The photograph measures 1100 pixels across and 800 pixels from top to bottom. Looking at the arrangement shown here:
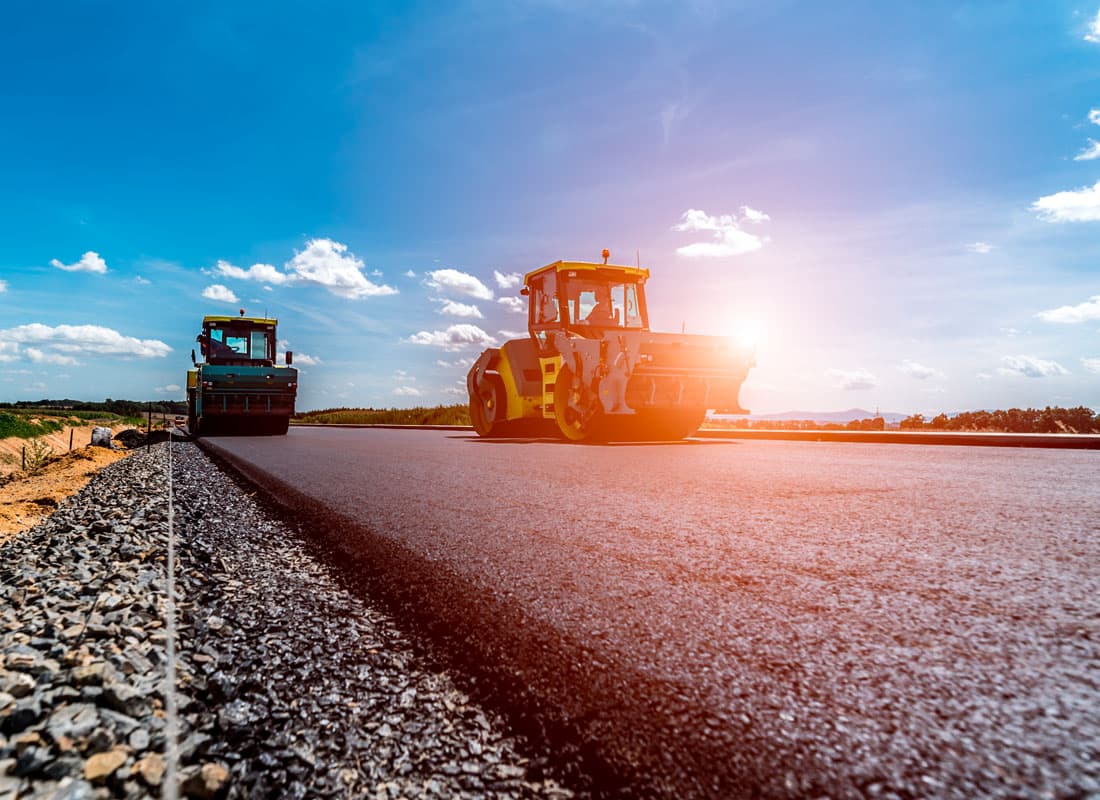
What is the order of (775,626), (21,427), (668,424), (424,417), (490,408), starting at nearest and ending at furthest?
(775,626) → (668,424) → (490,408) → (21,427) → (424,417)

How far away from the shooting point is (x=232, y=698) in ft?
4.88

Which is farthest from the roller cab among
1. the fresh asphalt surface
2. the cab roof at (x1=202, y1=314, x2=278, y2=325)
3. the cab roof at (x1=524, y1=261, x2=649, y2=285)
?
the fresh asphalt surface

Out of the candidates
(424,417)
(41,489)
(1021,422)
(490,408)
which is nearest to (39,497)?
(41,489)

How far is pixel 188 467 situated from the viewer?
25.2 feet

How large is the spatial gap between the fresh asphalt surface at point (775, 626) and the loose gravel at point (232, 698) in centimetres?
15

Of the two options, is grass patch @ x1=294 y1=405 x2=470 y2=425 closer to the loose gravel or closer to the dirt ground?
the dirt ground

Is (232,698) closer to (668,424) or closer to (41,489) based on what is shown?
(41,489)

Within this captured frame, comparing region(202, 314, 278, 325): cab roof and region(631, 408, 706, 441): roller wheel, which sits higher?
region(202, 314, 278, 325): cab roof

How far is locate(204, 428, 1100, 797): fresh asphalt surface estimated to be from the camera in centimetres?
113

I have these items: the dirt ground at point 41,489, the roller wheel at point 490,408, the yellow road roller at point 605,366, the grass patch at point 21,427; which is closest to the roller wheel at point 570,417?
the yellow road roller at point 605,366

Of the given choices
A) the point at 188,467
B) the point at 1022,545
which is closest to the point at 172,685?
the point at 1022,545

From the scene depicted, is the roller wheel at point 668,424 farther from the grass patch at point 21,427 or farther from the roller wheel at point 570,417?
the grass patch at point 21,427

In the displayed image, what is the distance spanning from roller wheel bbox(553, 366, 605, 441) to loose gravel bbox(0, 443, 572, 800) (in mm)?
8113

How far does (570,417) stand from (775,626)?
9.29 metres
